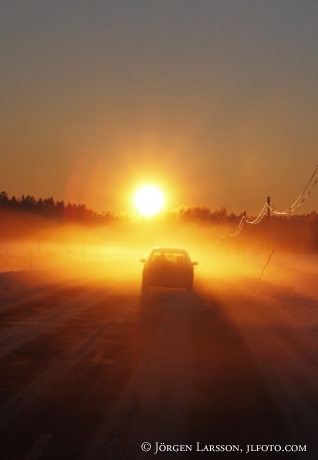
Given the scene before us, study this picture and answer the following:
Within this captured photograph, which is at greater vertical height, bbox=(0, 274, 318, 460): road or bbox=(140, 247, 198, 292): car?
bbox=(0, 274, 318, 460): road

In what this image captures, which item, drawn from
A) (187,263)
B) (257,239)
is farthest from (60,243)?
(187,263)

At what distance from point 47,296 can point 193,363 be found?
12.9 meters

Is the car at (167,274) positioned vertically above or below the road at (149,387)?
below

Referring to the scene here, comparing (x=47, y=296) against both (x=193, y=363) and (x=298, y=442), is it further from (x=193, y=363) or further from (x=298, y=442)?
(x=298, y=442)

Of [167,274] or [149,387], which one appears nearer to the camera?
[149,387]

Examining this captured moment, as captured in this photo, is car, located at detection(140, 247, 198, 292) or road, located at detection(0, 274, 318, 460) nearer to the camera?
road, located at detection(0, 274, 318, 460)

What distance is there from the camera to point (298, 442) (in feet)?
22.9

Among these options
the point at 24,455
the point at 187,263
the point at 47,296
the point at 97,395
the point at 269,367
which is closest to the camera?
the point at 24,455

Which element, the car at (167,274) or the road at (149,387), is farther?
the car at (167,274)

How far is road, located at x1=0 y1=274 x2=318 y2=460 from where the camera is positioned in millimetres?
6867

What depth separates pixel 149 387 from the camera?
9.33 meters

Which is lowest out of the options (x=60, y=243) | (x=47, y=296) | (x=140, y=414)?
(x=60, y=243)

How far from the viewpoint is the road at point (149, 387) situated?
6867mm

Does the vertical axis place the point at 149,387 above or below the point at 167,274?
above
